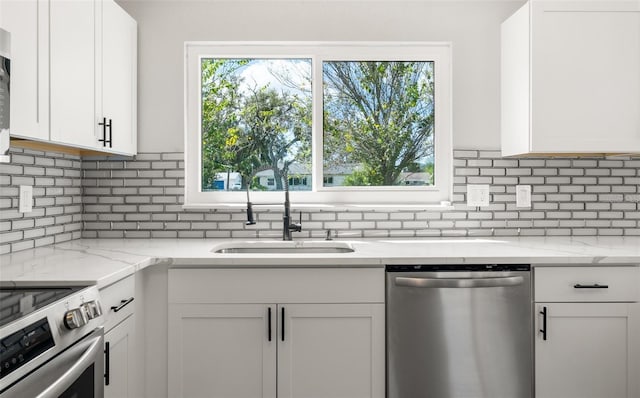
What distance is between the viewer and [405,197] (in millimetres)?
2699

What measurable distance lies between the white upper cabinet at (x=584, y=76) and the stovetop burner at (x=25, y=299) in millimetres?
2126

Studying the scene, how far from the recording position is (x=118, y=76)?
2309 mm

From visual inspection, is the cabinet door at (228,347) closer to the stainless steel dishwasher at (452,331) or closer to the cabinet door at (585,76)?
the stainless steel dishwasher at (452,331)

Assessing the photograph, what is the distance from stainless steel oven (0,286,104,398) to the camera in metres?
1.02

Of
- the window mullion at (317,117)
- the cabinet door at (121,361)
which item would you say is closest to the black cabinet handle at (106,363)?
the cabinet door at (121,361)

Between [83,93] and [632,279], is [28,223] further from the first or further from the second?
[632,279]

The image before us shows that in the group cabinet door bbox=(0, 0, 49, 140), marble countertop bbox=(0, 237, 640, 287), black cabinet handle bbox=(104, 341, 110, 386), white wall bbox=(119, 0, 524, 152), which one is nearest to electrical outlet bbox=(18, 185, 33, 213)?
marble countertop bbox=(0, 237, 640, 287)

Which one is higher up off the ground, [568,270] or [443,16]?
[443,16]

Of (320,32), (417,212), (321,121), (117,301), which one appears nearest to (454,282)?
(417,212)

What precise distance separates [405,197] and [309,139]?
66 cm

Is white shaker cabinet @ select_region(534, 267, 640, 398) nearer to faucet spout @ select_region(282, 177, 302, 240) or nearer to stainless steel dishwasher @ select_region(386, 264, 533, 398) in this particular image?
stainless steel dishwasher @ select_region(386, 264, 533, 398)

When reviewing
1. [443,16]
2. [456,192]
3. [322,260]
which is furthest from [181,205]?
[443,16]

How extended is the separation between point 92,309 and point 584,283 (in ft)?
6.29

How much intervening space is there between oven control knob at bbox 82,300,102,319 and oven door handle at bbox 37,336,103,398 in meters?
0.08
